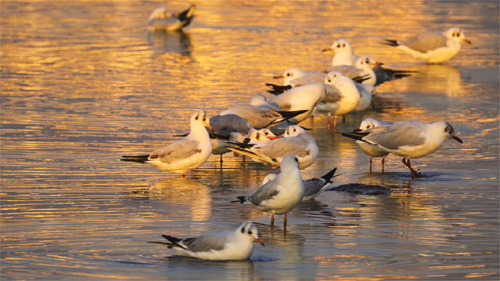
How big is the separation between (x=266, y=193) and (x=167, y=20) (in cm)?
2199

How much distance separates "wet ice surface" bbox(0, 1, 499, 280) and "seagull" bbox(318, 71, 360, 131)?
380 mm

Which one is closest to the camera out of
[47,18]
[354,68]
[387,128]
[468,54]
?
[387,128]

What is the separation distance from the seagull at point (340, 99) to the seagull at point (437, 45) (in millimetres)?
8664

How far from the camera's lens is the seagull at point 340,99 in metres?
17.0

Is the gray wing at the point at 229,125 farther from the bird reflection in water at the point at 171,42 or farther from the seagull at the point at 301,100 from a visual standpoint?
the bird reflection in water at the point at 171,42

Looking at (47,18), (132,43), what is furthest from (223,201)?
(47,18)

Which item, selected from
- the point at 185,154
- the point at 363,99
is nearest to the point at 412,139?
the point at 185,154

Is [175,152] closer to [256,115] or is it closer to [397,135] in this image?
[256,115]

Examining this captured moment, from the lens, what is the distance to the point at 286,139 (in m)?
13.3

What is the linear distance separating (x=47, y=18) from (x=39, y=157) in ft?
69.5

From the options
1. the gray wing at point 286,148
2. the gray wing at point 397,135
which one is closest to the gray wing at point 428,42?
the gray wing at point 397,135

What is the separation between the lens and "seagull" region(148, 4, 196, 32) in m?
31.8

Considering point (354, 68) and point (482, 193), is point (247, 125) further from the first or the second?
point (354, 68)

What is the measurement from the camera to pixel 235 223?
10.9 meters
